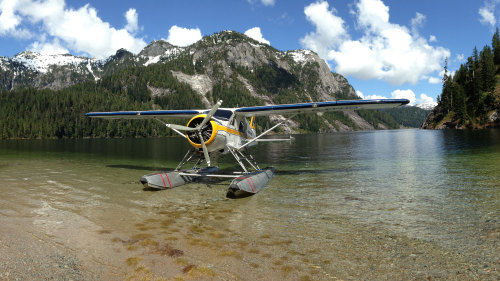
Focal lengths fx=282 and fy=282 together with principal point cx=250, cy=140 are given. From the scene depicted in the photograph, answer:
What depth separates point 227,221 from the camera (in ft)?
22.8

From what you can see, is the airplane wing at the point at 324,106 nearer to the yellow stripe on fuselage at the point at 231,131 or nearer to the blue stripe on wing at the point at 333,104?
the blue stripe on wing at the point at 333,104

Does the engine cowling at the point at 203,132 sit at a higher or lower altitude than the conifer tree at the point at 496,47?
lower

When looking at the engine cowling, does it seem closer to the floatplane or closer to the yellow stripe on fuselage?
the floatplane

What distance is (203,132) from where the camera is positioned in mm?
11547

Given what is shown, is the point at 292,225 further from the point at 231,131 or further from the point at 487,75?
the point at 487,75

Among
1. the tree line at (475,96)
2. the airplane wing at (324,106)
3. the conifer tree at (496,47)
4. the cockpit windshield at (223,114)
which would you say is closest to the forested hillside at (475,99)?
the tree line at (475,96)

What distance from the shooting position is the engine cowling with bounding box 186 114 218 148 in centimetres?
1141

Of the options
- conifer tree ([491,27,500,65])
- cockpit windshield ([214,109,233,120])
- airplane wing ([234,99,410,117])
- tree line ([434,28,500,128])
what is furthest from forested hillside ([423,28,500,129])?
cockpit windshield ([214,109,233,120])

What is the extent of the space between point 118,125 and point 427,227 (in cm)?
12510

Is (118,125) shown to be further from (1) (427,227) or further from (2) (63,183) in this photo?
(1) (427,227)

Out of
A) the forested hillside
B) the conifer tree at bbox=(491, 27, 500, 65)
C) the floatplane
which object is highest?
the conifer tree at bbox=(491, 27, 500, 65)

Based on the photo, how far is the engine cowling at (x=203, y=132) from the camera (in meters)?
11.4

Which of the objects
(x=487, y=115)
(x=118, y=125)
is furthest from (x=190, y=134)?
(x=118, y=125)

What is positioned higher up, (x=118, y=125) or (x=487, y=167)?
(x=118, y=125)
